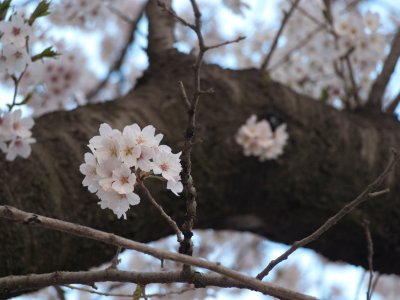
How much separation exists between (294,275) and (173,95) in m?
4.05

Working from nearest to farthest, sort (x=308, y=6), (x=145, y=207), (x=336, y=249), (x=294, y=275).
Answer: (x=145, y=207)
(x=336, y=249)
(x=308, y=6)
(x=294, y=275)

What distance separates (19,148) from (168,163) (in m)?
0.62

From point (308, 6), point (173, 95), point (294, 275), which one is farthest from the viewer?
point (294, 275)

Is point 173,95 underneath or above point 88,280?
above

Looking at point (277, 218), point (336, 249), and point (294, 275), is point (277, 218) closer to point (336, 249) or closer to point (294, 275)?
point (336, 249)

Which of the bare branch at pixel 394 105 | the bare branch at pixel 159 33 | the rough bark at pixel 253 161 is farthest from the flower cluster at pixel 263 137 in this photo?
the bare branch at pixel 394 105

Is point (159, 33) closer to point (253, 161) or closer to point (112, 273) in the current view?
point (253, 161)

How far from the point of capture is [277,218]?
2.15 meters

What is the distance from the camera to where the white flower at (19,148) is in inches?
63.1

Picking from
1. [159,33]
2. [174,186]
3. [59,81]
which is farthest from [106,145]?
[59,81]

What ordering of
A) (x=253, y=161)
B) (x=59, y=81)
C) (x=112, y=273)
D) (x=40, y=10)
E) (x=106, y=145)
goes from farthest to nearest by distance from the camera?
(x=59, y=81) < (x=253, y=161) < (x=40, y=10) < (x=106, y=145) < (x=112, y=273)

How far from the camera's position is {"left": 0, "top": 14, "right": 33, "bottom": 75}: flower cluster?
1574mm

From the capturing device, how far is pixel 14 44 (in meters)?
1.59

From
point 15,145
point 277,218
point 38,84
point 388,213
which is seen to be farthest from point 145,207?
point 388,213
